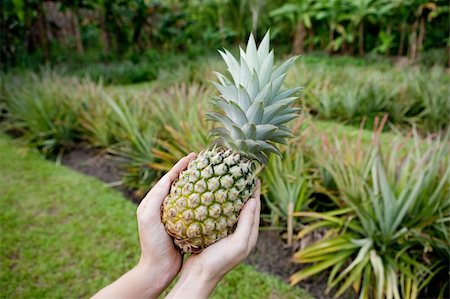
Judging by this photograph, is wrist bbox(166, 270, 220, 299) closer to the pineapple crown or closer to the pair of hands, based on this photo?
the pair of hands

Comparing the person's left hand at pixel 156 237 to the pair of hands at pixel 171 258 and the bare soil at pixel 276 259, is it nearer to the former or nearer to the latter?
the pair of hands at pixel 171 258

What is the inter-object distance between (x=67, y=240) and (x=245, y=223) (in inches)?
107

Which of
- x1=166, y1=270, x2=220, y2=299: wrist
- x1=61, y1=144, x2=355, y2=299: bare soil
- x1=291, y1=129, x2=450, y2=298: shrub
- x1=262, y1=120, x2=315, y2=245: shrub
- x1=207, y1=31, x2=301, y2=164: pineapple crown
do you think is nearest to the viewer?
x1=166, y1=270, x2=220, y2=299: wrist

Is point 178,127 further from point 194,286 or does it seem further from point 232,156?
point 194,286

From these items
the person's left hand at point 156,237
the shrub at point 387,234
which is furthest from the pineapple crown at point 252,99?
the shrub at point 387,234

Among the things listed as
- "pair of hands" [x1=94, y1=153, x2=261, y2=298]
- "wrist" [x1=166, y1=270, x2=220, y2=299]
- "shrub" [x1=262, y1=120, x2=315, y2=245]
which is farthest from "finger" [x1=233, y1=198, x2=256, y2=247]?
"shrub" [x1=262, y1=120, x2=315, y2=245]

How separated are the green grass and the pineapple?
1603 millimetres

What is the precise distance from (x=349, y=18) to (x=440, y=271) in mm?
13850

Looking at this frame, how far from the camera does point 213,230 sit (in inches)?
63.6

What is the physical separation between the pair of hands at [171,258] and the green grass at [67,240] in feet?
4.77

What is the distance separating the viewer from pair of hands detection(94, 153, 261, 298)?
1.54 metres

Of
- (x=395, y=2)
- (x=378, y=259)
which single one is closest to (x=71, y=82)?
(x=378, y=259)

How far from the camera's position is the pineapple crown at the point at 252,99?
171 centimetres

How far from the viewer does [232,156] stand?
1.71 metres
